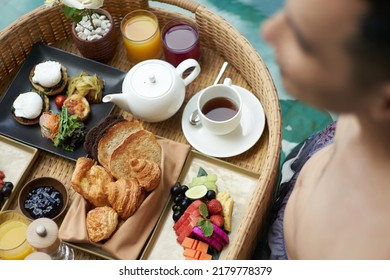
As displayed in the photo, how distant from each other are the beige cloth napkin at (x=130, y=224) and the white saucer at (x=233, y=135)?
0.32 ft

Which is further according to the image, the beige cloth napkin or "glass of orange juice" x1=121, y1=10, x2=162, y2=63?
"glass of orange juice" x1=121, y1=10, x2=162, y2=63

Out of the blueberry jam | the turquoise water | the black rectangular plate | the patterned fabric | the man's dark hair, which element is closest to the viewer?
the man's dark hair

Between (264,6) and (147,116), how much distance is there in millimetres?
1029

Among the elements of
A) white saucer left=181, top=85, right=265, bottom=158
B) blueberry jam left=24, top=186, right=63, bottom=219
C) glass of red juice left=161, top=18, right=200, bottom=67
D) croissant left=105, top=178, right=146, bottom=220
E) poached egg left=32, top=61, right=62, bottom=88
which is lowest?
blueberry jam left=24, top=186, right=63, bottom=219

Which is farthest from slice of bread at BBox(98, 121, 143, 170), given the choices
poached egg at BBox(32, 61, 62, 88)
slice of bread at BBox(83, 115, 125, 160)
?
poached egg at BBox(32, 61, 62, 88)

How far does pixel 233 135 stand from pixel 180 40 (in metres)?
0.27

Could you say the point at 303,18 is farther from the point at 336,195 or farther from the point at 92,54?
the point at 92,54

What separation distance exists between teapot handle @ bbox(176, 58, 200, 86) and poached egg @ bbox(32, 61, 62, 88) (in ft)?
0.98

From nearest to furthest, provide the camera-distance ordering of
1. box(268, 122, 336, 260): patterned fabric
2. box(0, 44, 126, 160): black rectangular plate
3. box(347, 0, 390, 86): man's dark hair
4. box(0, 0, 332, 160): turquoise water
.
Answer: box(347, 0, 390, 86): man's dark hair < box(268, 122, 336, 260): patterned fabric < box(0, 44, 126, 160): black rectangular plate < box(0, 0, 332, 160): turquoise water

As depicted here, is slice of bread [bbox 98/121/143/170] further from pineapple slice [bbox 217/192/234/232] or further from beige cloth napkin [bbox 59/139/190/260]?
pineapple slice [bbox 217/192/234/232]

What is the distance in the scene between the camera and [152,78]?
1153 mm

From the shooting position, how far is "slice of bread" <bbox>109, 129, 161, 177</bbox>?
1104 mm

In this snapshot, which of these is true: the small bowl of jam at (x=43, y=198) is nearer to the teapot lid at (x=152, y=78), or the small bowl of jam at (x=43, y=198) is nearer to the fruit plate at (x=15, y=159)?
the fruit plate at (x=15, y=159)

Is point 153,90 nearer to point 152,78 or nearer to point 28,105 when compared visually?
point 152,78
